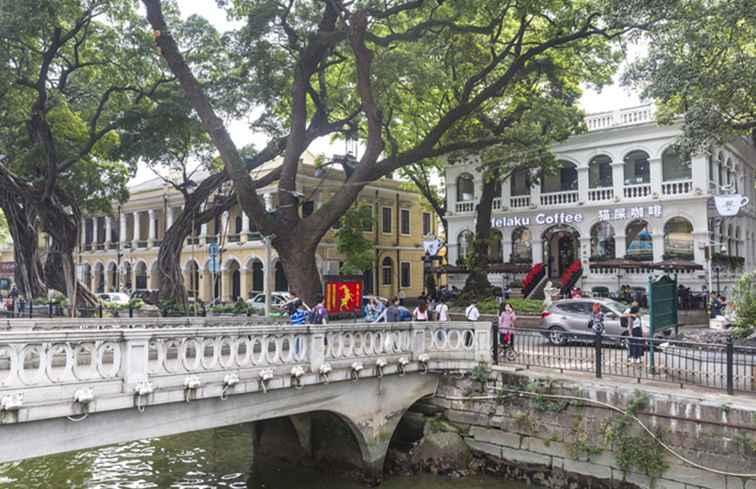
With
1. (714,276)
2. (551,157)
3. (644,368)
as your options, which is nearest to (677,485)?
→ (644,368)

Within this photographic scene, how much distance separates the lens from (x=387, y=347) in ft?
46.3

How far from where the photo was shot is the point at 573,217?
106 feet

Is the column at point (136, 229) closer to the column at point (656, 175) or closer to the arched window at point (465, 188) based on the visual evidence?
the arched window at point (465, 188)

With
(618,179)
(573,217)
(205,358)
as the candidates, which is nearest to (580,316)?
(205,358)

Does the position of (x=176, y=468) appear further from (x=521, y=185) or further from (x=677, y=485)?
(x=521, y=185)

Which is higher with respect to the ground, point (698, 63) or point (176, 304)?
point (698, 63)

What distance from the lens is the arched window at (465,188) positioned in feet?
123

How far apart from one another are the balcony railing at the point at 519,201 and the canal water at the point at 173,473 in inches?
914

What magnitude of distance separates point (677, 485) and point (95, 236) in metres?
53.5

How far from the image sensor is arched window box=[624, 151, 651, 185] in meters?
31.5

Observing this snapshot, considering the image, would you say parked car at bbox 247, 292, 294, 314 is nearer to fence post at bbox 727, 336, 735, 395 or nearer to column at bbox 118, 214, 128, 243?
fence post at bbox 727, 336, 735, 395

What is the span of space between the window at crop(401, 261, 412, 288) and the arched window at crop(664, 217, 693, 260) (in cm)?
Result: 2137

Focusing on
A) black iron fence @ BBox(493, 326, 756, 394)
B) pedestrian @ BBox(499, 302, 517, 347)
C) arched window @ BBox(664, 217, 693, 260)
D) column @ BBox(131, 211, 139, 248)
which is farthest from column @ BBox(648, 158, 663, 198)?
column @ BBox(131, 211, 139, 248)

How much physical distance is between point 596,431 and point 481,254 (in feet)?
59.0
